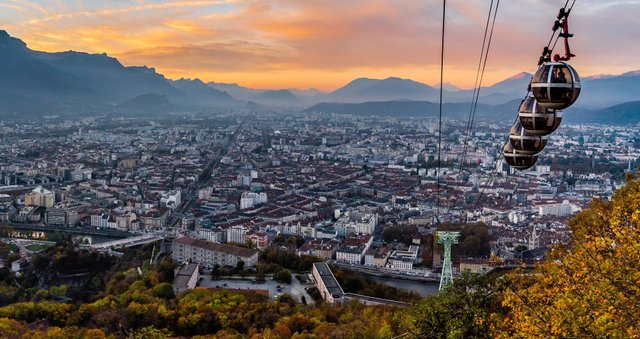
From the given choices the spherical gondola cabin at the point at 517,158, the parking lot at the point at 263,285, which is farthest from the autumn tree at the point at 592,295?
the parking lot at the point at 263,285

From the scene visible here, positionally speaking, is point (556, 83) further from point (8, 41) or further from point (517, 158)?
point (8, 41)

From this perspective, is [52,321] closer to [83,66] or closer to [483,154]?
[483,154]

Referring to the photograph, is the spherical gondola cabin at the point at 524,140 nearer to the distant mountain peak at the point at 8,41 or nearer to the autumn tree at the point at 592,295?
the autumn tree at the point at 592,295

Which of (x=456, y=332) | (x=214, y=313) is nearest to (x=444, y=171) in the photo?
(x=214, y=313)

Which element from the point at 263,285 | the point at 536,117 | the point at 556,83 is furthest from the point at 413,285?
the point at 556,83

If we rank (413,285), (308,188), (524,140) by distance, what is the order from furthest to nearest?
(308,188)
(413,285)
(524,140)

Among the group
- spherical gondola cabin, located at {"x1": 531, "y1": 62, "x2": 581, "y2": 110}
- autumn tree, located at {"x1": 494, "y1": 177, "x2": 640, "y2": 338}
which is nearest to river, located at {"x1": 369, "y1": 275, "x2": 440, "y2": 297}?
autumn tree, located at {"x1": 494, "y1": 177, "x2": 640, "y2": 338}
